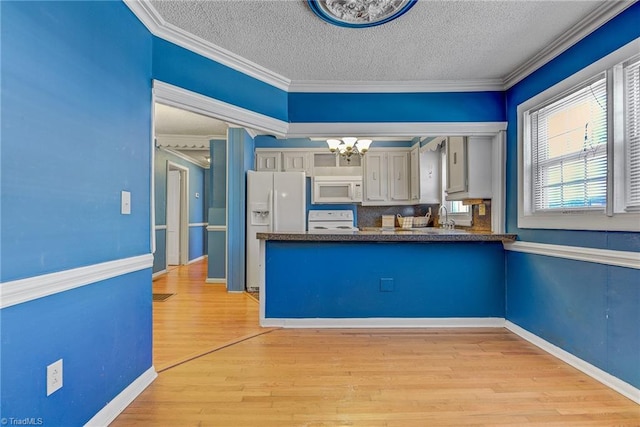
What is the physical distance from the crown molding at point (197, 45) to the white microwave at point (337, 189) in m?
2.34

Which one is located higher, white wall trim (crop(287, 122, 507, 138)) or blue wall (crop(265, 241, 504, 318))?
white wall trim (crop(287, 122, 507, 138))

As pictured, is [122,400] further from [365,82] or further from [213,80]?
[365,82]

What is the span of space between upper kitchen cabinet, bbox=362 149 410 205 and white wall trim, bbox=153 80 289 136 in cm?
265

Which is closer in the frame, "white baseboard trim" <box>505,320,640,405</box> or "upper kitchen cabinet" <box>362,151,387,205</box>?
"white baseboard trim" <box>505,320,640,405</box>

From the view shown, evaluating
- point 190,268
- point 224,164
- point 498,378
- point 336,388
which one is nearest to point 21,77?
point 336,388

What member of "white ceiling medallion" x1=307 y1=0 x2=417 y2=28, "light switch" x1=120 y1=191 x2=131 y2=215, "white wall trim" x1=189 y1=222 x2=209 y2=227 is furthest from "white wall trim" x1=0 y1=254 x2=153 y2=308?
"white wall trim" x1=189 y1=222 x2=209 y2=227

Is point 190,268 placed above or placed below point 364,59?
below

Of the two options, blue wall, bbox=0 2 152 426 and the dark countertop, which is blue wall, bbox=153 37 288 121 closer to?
blue wall, bbox=0 2 152 426

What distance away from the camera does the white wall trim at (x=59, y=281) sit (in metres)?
1.14

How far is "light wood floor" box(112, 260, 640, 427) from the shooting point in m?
1.70

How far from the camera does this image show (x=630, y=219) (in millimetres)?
1853

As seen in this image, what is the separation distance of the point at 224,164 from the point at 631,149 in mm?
4933

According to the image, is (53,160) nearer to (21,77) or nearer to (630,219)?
(21,77)

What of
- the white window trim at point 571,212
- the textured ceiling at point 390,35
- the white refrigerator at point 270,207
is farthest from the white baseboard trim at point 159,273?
the white window trim at point 571,212
